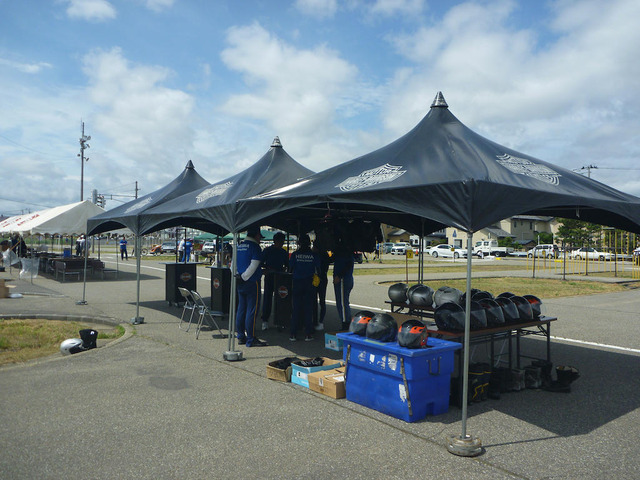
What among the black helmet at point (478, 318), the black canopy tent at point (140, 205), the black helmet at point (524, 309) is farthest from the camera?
the black canopy tent at point (140, 205)

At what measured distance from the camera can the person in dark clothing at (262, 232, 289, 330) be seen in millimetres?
9809

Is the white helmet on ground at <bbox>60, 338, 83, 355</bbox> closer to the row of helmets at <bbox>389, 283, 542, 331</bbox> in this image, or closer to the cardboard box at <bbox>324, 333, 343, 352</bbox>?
the cardboard box at <bbox>324, 333, 343, 352</bbox>

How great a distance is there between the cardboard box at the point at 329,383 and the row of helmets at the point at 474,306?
131 centimetres

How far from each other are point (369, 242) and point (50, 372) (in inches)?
222

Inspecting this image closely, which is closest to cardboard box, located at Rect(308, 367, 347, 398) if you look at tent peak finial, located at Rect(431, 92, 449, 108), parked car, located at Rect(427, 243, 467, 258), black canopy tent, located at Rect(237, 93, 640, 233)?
black canopy tent, located at Rect(237, 93, 640, 233)

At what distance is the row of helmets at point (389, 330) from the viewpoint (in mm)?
4969

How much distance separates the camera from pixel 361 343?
5363 mm

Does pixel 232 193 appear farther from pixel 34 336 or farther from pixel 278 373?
pixel 34 336

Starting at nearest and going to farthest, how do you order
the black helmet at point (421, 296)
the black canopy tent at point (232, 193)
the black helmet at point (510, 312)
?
the black helmet at point (510, 312)
the black helmet at point (421, 296)
the black canopy tent at point (232, 193)

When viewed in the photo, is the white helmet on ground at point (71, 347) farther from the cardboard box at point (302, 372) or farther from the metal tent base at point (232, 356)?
the cardboard box at point (302, 372)

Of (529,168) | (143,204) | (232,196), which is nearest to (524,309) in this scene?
(529,168)

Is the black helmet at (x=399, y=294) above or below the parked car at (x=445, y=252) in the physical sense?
below

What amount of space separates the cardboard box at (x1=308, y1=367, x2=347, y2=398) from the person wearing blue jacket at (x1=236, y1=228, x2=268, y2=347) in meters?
2.42

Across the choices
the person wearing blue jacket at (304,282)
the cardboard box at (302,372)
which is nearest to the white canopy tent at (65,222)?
the person wearing blue jacket at (304,282)
